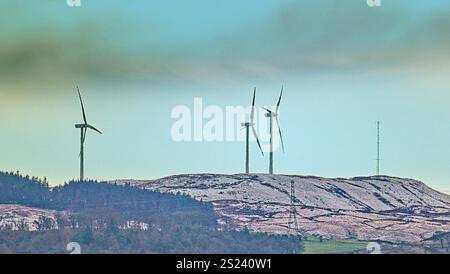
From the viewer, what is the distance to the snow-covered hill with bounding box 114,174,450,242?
2242 centimetres

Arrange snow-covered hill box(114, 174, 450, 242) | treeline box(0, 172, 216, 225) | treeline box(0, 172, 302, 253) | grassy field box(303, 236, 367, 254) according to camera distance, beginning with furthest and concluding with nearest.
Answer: snow-covered hill box(114, 174, 450, 242), treeline box(0, 172, 216, 225), treeline box(0, 172, 302, 253), grassy field box(303, 236, 367, 254)

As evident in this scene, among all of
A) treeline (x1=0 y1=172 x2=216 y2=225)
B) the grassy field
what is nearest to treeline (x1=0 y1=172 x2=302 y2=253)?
treeline (x1=0 y1=172 x2=216 y2=225)

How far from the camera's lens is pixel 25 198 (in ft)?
89.9

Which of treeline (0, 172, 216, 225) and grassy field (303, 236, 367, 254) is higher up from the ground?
treeline (0, 172, 216, 225)

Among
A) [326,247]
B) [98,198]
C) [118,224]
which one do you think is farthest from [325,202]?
[326,247]

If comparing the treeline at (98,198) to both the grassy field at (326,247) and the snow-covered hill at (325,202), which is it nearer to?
the snow-covered hill at (325,202)

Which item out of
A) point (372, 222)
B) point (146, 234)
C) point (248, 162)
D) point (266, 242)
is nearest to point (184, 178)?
point (248, 162)

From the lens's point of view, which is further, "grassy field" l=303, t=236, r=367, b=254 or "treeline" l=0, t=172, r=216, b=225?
"treeline" l=0, t=172, r=216, b=225

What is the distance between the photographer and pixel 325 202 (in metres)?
28.2

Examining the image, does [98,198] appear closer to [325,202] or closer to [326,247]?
[325,202]

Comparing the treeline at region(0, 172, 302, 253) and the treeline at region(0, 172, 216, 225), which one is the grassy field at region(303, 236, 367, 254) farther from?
the treeline at region(0, 172, 216, 225)

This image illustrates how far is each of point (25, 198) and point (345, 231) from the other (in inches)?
407

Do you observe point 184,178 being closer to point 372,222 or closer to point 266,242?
point 372,222

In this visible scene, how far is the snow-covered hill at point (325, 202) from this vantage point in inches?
883
